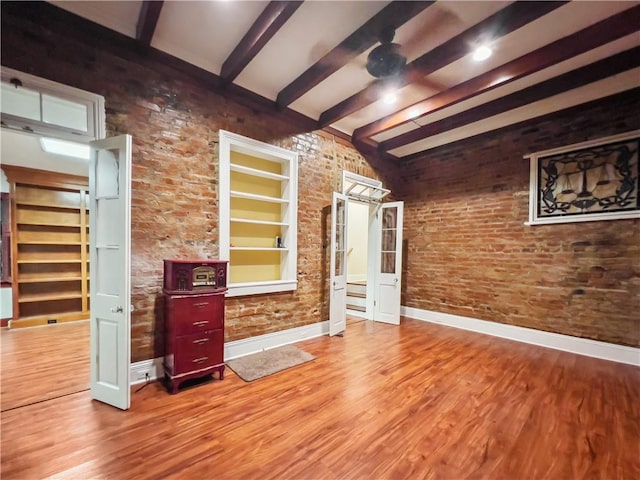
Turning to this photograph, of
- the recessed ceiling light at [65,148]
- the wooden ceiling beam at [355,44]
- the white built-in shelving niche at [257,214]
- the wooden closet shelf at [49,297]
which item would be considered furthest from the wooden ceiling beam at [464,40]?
the wooden closet shelf at [49,297]

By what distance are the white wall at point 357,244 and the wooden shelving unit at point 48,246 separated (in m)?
5.93

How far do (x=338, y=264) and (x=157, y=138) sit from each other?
119 inches

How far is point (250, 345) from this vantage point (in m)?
3.43

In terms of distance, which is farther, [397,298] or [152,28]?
[397,298]

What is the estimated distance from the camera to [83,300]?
4980 mm

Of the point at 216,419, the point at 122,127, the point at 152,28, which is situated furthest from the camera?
the point at 122,127

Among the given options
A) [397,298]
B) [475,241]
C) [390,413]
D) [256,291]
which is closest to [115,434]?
[256,291]

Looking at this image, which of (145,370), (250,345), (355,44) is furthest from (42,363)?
(355,44)

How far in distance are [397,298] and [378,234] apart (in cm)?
130

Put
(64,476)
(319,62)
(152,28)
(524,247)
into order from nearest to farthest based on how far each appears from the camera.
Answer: (64,476) → (152,28) → (319,62) → (524,247)

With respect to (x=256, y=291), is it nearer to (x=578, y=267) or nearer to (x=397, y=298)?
(x=397, y=298)

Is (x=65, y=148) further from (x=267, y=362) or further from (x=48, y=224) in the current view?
(x=267, y=362)

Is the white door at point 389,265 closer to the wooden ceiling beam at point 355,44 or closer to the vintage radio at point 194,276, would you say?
the wooden ceiling beam at point 355,44

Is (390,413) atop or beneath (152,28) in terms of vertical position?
beneath
